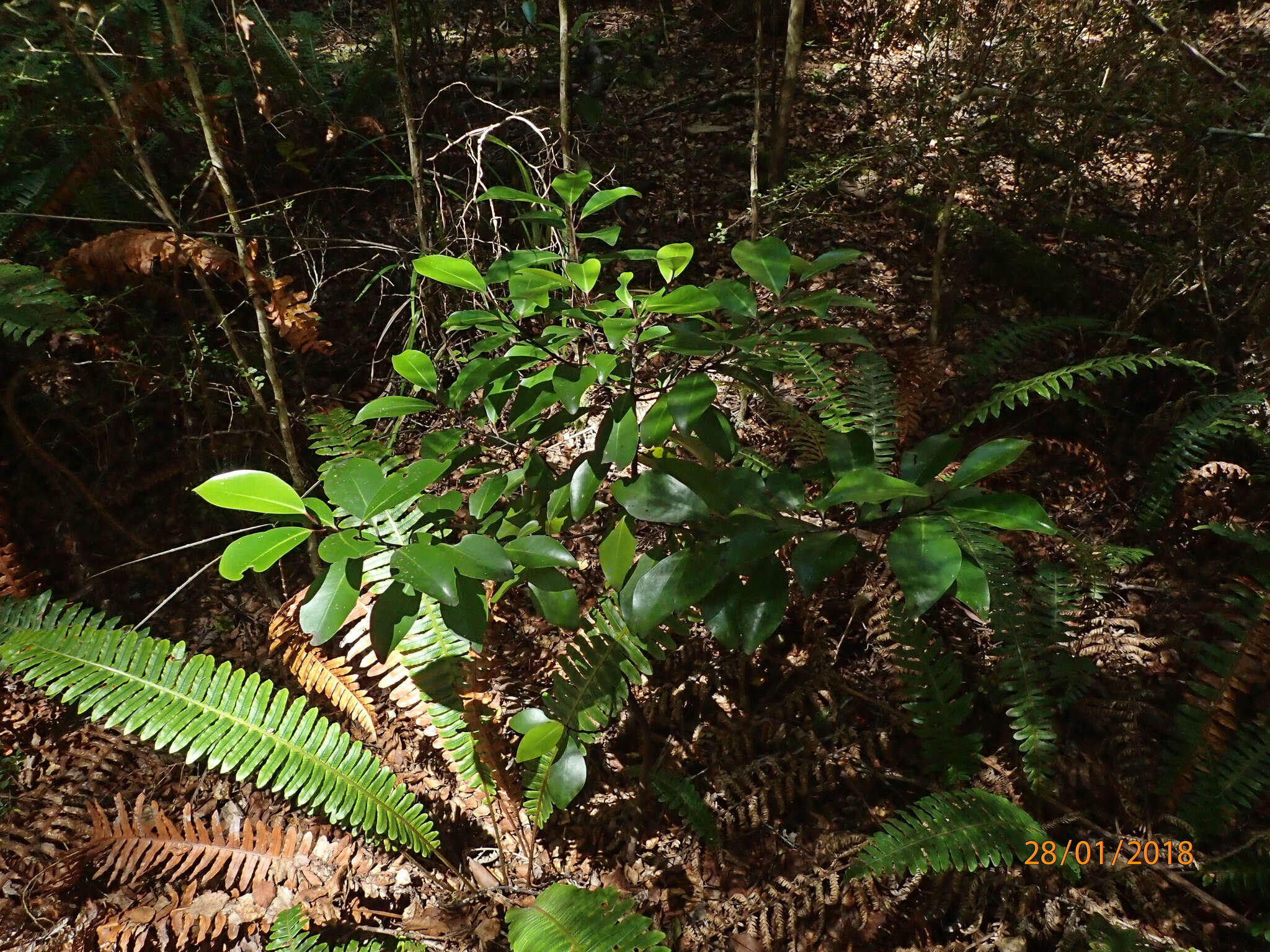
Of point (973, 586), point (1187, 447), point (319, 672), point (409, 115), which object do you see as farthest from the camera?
point (1187, 447)

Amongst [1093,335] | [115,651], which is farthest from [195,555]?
[1093,335]

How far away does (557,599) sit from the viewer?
1416mm

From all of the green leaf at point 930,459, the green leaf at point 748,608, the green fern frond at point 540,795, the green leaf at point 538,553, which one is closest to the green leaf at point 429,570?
the green leaf at point 538,553

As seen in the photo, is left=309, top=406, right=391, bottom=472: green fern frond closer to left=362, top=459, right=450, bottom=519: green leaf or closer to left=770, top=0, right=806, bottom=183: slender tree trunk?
left=362, top=459, right=450, bottom=519: green leaf

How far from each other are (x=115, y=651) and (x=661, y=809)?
1.69 meters

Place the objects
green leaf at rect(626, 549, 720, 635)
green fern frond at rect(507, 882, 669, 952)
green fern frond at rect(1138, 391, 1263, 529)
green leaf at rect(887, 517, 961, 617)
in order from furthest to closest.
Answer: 1. green fern frond at rect(1138, 391, 1263, 529)
2. green fern frond at rect(507, 882, 669, 952)
3. green leaf at rect(626, 549, 720, 635)
4. green leaf at rect(887, 517, 961, 617)

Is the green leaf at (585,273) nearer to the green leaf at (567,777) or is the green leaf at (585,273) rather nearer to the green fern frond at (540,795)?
the green leaf at (567,777)

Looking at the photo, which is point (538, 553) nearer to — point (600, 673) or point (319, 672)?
point (600, 673)

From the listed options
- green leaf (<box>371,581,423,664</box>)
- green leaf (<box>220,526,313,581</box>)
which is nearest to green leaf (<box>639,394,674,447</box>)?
green leaf (<box>371,581,423,664</box>)

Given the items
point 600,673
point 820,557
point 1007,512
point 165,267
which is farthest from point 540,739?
point 165,267

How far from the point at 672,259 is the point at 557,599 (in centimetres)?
71

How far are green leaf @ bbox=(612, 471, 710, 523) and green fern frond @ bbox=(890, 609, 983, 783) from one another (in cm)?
125

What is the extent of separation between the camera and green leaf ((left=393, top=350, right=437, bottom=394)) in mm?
1498

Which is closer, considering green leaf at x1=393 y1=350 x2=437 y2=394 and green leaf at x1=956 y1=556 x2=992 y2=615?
green leaf at x1=956 y1=556 x2=992 y2=615
